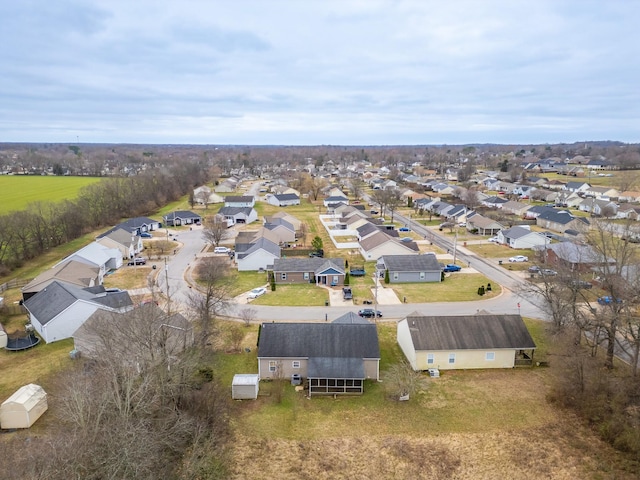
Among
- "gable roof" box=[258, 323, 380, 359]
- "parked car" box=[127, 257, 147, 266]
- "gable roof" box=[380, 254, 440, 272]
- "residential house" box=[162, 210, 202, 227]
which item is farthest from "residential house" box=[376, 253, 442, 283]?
"residential house" box=[162, 210, 202, 227]

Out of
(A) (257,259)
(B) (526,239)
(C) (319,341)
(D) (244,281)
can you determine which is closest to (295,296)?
(D) (244,281)

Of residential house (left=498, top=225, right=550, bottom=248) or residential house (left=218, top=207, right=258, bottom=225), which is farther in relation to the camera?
residential house (left=218, top=207, right=258, bottom=225)

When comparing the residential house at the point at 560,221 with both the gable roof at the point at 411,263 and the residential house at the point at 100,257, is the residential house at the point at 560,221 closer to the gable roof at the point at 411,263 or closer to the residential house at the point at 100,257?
the gable roof at the point at 411,263

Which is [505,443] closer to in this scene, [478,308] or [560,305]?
[560,305]

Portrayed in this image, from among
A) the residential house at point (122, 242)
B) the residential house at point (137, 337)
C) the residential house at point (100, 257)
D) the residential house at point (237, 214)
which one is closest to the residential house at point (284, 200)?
the residential house at point (237, 214)

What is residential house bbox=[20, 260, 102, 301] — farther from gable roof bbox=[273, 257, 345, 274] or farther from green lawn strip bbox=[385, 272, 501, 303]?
green lawn strip bbox=[385, 272, 501, 303]

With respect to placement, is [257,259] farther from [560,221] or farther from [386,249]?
[560,221]
